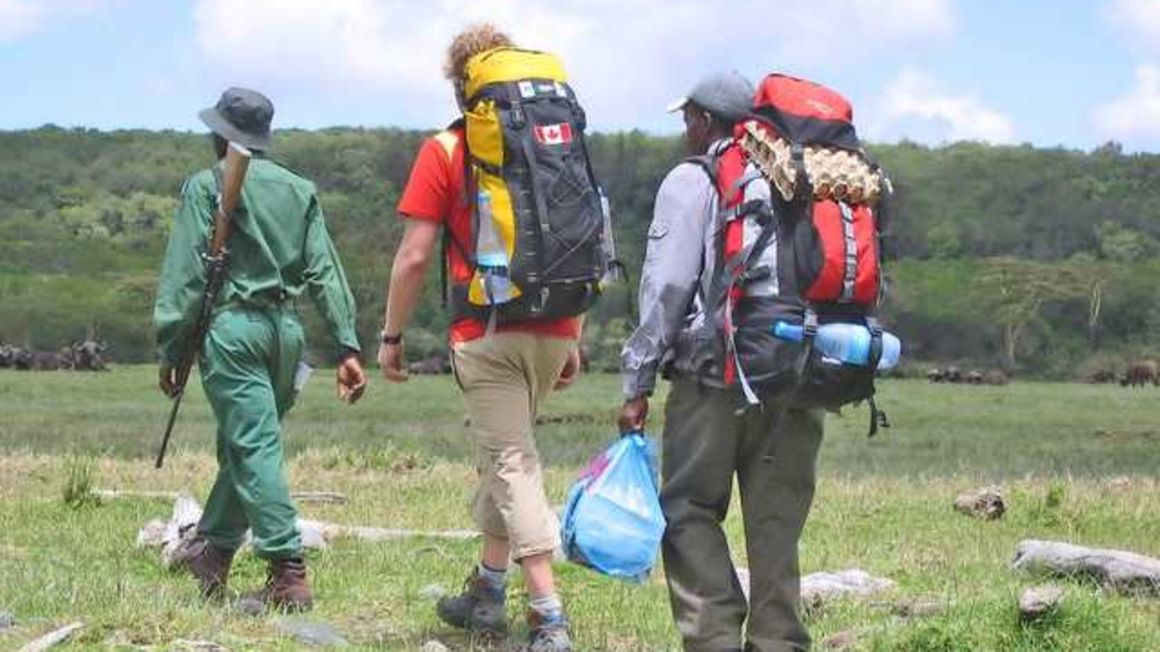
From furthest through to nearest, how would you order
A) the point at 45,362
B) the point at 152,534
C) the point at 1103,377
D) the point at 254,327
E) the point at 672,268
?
1. the point at 1103,377
2. the point at 45,362
3. the point at 152,534
4. the point at 254,327
5. the point at 672,268

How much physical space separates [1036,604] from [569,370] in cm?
198

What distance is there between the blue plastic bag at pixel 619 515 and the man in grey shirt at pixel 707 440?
0.06m

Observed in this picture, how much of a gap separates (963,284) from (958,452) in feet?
246

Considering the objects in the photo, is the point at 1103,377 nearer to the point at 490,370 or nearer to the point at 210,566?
the point at 210,566

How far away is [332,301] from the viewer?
7539mm

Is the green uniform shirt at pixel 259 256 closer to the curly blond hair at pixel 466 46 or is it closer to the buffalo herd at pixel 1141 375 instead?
the curly blond hair at pixel 466 46

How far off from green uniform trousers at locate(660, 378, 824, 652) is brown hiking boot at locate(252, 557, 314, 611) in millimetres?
1852

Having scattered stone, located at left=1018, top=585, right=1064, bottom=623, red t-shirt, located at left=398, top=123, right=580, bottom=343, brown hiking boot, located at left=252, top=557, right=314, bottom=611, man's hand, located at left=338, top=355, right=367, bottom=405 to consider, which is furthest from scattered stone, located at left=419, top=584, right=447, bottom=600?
scattered stone, located at left=1018, top=585, right=1064, bottom=623

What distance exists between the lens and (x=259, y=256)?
7.43 m

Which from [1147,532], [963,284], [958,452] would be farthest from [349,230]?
[1147,532]

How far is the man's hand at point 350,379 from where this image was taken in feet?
24.4

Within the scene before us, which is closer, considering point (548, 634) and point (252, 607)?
point (548, 634)

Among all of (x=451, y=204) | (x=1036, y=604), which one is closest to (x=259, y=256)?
(x=451, y=204)

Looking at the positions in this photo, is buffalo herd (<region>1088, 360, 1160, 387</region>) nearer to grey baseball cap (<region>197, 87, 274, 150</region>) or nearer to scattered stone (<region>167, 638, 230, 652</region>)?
grey baseball cap (<region>197, 87, 274, 150</region>)
